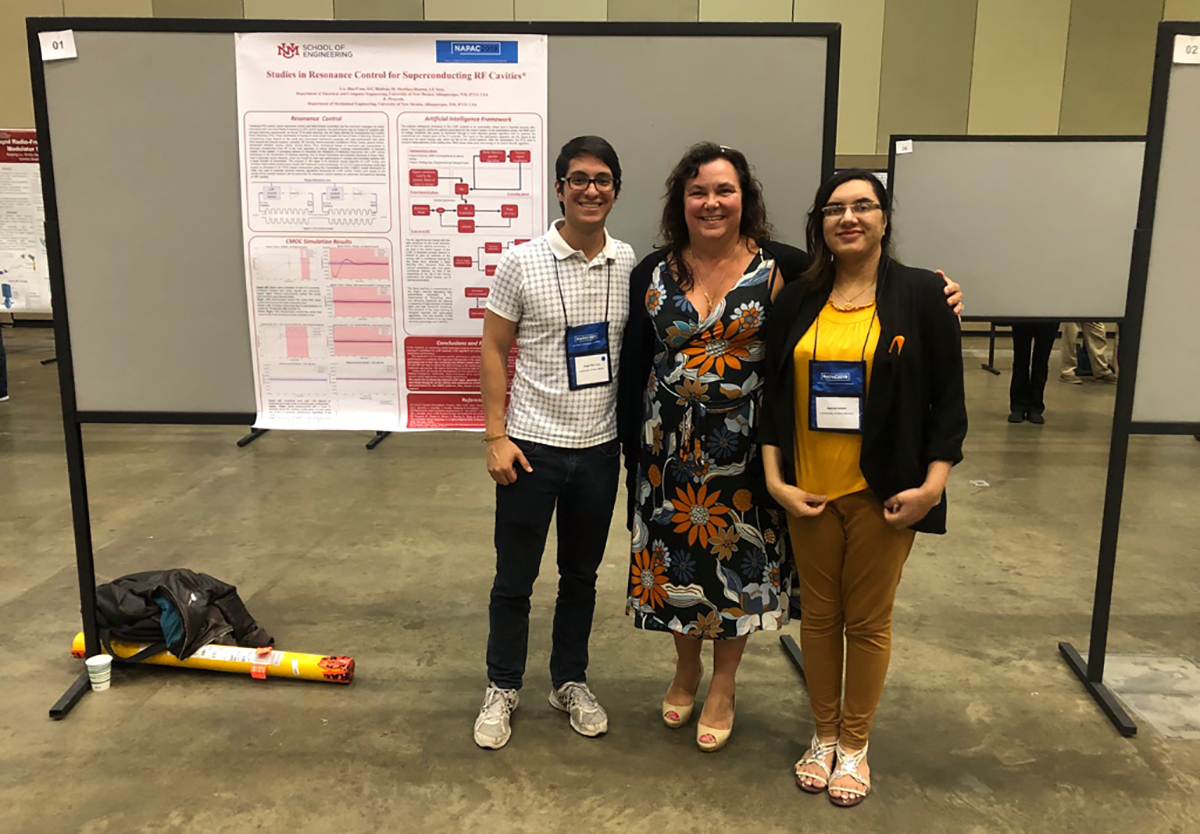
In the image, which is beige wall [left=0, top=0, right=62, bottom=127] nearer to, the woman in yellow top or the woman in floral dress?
the woman in floral dress

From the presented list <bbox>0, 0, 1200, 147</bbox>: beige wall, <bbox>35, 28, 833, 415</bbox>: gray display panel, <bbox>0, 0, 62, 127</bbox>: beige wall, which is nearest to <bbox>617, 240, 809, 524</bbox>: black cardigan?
<bbox>35, 28, 833, 415</bbox>: gray display panel

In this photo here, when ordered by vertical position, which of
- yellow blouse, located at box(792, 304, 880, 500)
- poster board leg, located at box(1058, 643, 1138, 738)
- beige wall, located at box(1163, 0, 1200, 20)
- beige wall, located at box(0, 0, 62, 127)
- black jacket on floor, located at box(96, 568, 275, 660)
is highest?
beige wall, located at box(1163, 0, 1200, 20)

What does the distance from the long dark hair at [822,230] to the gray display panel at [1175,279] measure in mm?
914

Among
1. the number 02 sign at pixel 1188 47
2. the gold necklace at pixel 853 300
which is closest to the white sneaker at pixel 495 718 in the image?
the gold necklace at pixel 853 300

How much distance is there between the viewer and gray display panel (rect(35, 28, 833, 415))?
7.68ft

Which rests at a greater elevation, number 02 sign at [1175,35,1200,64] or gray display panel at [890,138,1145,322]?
number 02 sign at [1175,35,1200,64]

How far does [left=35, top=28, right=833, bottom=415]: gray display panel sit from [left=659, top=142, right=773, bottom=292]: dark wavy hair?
320mm

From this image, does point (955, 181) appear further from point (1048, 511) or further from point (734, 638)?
point (734, 638)

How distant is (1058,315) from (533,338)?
3953mm

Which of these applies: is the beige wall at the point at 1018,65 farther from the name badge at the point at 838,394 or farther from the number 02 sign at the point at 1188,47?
the name badge at the point at 838,394

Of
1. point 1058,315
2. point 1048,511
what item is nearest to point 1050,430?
point 1058,315

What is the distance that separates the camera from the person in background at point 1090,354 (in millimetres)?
7164

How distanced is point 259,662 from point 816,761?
1641mm

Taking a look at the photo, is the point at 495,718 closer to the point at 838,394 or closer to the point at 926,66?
the point at 838,394
